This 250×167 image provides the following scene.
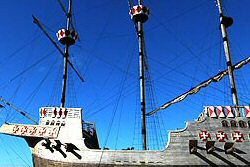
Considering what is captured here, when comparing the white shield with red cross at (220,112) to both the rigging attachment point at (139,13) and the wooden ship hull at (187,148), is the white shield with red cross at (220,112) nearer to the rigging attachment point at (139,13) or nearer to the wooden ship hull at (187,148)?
the wooden ship hull at (187,148)

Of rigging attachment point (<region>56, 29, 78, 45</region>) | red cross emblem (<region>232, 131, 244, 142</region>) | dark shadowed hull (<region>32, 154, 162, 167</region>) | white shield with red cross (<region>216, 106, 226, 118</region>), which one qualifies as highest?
rigging attachment point (<region>56, 29, 78, 45</region>)

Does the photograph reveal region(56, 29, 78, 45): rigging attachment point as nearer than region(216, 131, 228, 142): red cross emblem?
No

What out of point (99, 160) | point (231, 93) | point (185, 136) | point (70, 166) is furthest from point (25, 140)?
point (231, 93)

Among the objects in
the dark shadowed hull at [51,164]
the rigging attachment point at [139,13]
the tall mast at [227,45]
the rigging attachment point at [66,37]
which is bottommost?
the dark shadowed hull at [51,164]

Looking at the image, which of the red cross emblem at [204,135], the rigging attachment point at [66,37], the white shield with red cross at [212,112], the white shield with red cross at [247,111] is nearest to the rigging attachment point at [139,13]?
the rigging attachment point at [66,37]

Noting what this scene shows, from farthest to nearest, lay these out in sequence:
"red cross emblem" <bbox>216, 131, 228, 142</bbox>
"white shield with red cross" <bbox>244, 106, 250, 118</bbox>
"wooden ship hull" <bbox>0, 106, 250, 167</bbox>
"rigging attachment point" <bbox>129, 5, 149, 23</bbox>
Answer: "rigging attachment point" <bbox>129, 5, 149, 23</bbox>
"white shield with red cross" <bbox>244, 106, 250, 118</bbox>
"red cross emblem" <bbox>216, 131, 228, 142</bbox>
"wooden ship hull" <bbox>0, 106, 250, 167</bbox>

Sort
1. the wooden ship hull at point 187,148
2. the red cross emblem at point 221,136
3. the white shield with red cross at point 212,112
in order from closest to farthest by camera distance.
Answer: the wooden ship hull at point 187,148 < the red cross emblem at point 221,136 < the white shield with red cross at point 212,112

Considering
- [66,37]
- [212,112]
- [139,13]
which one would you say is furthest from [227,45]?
[66,37]

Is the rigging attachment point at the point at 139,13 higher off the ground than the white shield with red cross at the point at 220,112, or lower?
higher

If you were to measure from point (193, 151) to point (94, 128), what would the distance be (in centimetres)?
995

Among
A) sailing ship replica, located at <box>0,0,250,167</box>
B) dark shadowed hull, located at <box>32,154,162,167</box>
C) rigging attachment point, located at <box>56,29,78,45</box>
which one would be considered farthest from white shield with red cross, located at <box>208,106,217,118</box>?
rigging attachment point, located at <box>56,29,78,45</box>

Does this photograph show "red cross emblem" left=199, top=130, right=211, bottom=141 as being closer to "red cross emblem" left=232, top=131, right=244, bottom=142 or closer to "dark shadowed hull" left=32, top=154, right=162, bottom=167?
"red cross emblem" left=232, top=131, right=244, bottom=142

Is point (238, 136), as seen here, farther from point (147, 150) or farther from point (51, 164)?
point (51, 164)

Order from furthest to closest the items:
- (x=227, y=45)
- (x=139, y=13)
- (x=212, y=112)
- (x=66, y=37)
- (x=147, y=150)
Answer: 1. (x=66, y=37)
2. (x=139, y=13)
3. (x=227, y=45)
4. (x=212, y=112)
5. (x=147, y=150)
